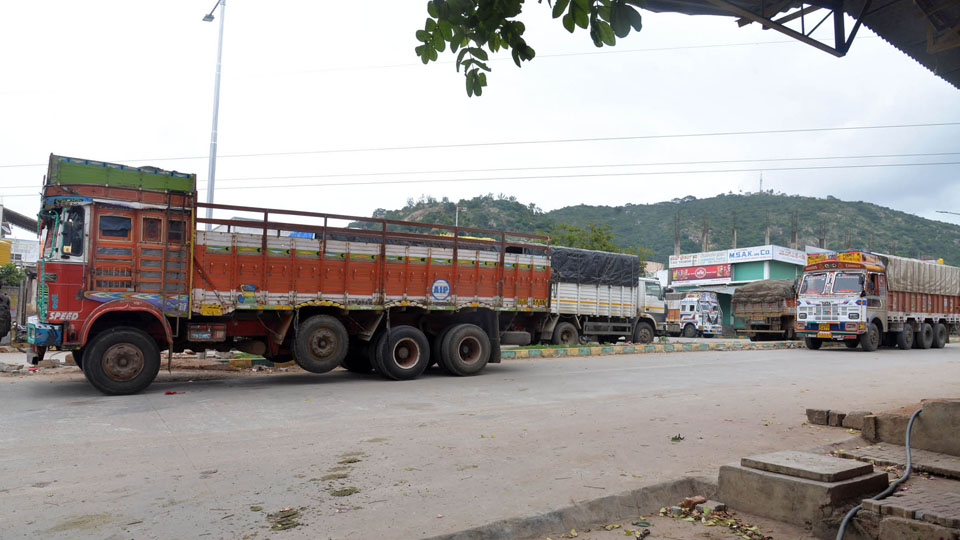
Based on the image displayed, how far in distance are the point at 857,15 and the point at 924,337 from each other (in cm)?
2348

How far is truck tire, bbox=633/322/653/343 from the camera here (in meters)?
22.4

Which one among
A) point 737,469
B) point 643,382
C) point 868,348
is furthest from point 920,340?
point 737,469

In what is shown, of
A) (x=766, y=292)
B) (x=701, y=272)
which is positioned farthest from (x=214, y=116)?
(x=701, y=272)

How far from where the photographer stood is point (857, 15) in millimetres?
5938

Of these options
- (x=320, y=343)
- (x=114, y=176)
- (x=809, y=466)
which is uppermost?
(x=114, y=176)

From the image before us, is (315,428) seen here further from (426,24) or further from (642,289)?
(642,289)

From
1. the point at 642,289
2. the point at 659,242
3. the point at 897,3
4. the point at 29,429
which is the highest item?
the point at 659,242

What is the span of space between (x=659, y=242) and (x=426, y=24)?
8586 centimetres

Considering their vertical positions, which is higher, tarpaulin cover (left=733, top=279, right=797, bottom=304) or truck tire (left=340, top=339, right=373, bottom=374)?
tarpaulin cover (left=733, top=279, right=797, bottom=304)

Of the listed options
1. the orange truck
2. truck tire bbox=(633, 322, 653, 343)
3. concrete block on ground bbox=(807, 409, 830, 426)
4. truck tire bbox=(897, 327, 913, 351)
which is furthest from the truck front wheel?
concrete block on ground bbox=(807, 409, 830, 426)

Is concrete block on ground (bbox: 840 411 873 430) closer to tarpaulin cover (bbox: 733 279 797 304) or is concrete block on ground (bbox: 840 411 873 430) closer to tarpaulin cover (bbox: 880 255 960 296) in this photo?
tarpaulin cover (bbox: 880 255 960 296)

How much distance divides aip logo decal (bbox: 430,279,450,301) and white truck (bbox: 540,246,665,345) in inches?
284

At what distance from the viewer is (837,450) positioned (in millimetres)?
5680

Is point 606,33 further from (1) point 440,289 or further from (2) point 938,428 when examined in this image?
(1) point 440,289
